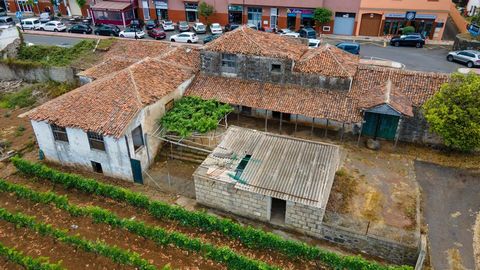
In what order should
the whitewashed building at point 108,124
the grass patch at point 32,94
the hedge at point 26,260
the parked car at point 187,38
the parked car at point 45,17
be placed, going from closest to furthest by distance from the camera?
the hedge at point 26,260 < the whitewashed building at point 108,124 < the grass patch at point 32,94 < the parked car at point 187,38 < the parked car at point 45,17

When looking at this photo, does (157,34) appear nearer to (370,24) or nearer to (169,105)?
(169,105)

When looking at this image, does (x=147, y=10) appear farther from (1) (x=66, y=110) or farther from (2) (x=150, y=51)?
(1) (x=66, y=110)

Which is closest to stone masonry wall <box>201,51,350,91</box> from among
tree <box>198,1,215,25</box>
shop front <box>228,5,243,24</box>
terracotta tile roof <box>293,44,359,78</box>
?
terracotta tile roof <box>293,44,359,78</box>

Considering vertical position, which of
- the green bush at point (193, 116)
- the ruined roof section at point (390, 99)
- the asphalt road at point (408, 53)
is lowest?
the asphalt road at point (408, 53)

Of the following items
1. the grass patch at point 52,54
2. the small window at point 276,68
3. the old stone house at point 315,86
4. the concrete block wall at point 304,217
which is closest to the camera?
the concrete block wall at point 304,217

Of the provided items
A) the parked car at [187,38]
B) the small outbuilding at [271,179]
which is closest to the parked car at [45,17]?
the parked car at [187,38]

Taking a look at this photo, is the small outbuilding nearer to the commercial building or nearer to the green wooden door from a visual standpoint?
the green wooden door

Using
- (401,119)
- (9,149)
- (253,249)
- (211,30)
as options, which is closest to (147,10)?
(211,30)

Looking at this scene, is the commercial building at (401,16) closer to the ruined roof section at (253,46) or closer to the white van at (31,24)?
the ruined roof section at (253,46)
